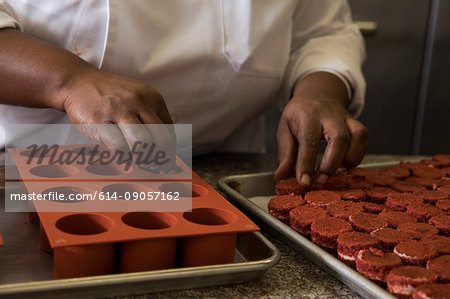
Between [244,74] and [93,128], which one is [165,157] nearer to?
[93,128]

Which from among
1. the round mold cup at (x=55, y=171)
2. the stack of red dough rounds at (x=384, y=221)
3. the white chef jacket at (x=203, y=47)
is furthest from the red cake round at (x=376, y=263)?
the white chef jacket at (x=203, y=47)

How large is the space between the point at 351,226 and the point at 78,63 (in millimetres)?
530

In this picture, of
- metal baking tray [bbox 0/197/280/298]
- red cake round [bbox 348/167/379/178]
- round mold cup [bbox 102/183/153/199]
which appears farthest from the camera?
red cake round [bbox 348/167/379/178]

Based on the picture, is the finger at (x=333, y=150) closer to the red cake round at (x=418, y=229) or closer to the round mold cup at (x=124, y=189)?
the red cake round at (x=418, y=229)

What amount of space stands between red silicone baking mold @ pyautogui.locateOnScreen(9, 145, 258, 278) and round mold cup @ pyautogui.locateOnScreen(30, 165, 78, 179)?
0.02 m

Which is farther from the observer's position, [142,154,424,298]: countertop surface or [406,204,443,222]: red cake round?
[406,204,443,222]: red cake round

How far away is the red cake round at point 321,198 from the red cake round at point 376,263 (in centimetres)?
19

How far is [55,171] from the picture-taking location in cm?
80

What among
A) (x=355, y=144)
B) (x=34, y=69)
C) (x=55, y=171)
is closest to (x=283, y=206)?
(x=355, y=144)

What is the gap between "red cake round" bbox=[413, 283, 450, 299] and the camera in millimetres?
511

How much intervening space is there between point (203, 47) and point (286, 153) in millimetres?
305

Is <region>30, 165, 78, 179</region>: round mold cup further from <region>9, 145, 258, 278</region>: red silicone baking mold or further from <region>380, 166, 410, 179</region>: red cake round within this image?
<region>380, 166, 410, 179</region>: red cake round

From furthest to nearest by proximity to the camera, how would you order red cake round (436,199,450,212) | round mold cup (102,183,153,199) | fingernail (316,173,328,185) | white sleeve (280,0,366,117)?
white sleeve (280,0,366,117)
fingernail (316,173,328,185)
red cake round (436,199,450,212)
round mold cup (102,183,153,199)

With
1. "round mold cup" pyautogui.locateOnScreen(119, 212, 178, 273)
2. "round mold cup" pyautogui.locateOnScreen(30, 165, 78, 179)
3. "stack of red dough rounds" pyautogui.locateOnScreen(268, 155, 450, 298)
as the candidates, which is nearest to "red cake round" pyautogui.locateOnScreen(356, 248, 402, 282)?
"stack of red dough rounds" pyautogui.locateOnScreen(268, 155, 450, 298)
